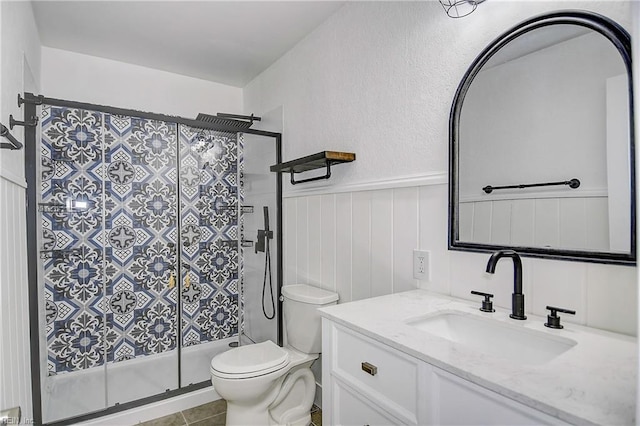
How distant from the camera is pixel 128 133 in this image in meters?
2.26

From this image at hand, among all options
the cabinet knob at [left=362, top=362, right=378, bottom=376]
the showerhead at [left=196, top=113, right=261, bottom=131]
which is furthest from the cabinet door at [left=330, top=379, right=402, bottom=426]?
the showerhead at [left=196, top=113, right=261, bottom=131]

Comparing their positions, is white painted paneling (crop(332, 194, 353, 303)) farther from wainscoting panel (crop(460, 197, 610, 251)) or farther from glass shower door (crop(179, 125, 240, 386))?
glass shower door (crop(179, 125, 240, 386))

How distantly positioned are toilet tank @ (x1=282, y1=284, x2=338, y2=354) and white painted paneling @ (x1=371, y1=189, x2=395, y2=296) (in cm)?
34

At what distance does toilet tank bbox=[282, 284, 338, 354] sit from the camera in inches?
76.7

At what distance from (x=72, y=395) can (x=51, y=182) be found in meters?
1.32

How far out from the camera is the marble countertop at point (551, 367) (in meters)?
0.62

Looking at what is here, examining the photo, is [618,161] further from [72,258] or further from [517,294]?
[72,258]

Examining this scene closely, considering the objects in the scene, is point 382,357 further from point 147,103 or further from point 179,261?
point 147,103

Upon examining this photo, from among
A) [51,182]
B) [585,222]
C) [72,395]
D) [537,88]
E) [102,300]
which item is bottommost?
[72,395]

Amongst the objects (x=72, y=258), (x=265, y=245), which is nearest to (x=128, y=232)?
(x=72, y=258)

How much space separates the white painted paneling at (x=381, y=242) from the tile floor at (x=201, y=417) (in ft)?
Result: 3.05

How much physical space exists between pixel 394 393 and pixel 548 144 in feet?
3.04

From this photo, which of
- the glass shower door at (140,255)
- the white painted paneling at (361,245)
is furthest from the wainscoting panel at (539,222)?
the glass shower door at (140,255)

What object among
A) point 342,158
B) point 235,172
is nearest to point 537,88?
point 342,158
